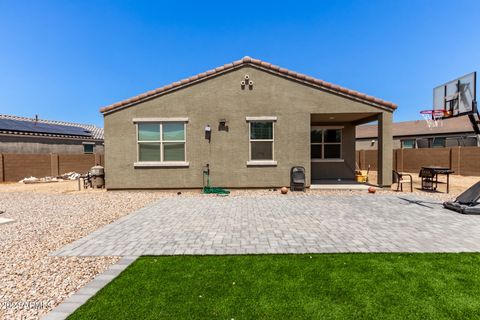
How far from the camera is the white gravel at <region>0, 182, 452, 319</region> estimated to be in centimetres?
306

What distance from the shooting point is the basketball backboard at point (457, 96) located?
7.94 m

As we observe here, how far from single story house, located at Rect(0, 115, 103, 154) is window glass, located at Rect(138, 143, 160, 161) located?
60.5 feet

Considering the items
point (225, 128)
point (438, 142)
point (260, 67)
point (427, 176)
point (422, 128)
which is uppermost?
point (260, 67)

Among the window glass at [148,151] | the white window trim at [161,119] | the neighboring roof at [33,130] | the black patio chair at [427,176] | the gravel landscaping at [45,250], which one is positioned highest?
the neighboring roof at [33,130]

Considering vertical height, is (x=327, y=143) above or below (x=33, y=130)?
below

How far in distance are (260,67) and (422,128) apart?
93.9 feet

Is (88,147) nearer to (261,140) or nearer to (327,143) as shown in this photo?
(261,140)

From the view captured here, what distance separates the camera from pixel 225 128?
1145 cm

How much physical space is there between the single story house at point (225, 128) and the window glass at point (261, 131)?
5 cm

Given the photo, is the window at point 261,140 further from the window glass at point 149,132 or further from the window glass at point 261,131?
the window glass at point 149,132

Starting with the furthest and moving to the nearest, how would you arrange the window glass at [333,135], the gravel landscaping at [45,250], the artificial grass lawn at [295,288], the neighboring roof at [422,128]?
the neighboring roof at [422,128] → the window glass at [333,135] → the gravel landscaping at [45,250] → the artificial grass lawn at [295,288]

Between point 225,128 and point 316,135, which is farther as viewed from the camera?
point 316,135

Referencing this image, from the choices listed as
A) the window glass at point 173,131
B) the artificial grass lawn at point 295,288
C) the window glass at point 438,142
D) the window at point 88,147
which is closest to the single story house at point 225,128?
the window glass at point 173,131

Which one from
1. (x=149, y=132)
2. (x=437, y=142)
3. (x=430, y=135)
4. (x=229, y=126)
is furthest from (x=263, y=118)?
(x=437, y=142)
